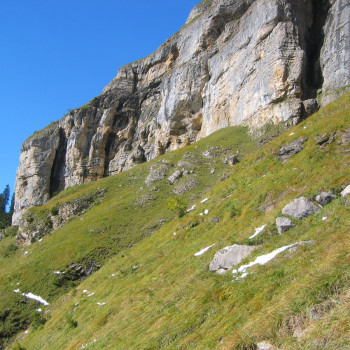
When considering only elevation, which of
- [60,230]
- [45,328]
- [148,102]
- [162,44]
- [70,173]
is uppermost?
[162,44]

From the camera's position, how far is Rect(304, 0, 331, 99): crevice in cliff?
2242 inches

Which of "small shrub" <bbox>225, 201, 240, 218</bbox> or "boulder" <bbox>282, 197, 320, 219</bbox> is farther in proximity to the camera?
"small shrub" <bbox>225, 201, 240, 218</bbox>

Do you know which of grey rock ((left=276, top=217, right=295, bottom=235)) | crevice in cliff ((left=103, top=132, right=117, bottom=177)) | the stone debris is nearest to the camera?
grey rock ((left=276, top=217, right=295, bottom=235))

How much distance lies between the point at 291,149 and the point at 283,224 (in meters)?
13.4

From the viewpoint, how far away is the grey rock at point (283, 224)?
14330 millimetres

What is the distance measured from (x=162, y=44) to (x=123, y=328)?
112067mm

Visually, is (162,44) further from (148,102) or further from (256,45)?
(256,45)

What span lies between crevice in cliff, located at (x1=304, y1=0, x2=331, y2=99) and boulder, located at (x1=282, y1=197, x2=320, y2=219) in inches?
1807

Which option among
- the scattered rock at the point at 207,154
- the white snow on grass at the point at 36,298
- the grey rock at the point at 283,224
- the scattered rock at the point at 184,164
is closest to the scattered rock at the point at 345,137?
the grey rock at the point at 283,224

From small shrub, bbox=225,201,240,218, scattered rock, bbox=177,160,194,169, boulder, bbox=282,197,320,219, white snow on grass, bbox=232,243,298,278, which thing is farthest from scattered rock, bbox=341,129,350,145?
Answer: scattered rock, bbox=177,160,194,169

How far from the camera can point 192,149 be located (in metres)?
64.7

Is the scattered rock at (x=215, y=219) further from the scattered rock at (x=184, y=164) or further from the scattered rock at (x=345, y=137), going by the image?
the scattered rock at (x=184, y=164)

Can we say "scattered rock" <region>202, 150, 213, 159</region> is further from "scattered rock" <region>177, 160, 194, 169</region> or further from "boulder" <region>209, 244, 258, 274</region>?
"boulder" <region>209, 244, 258, 274</region>

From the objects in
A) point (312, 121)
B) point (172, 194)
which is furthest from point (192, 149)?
point (312, 121)
